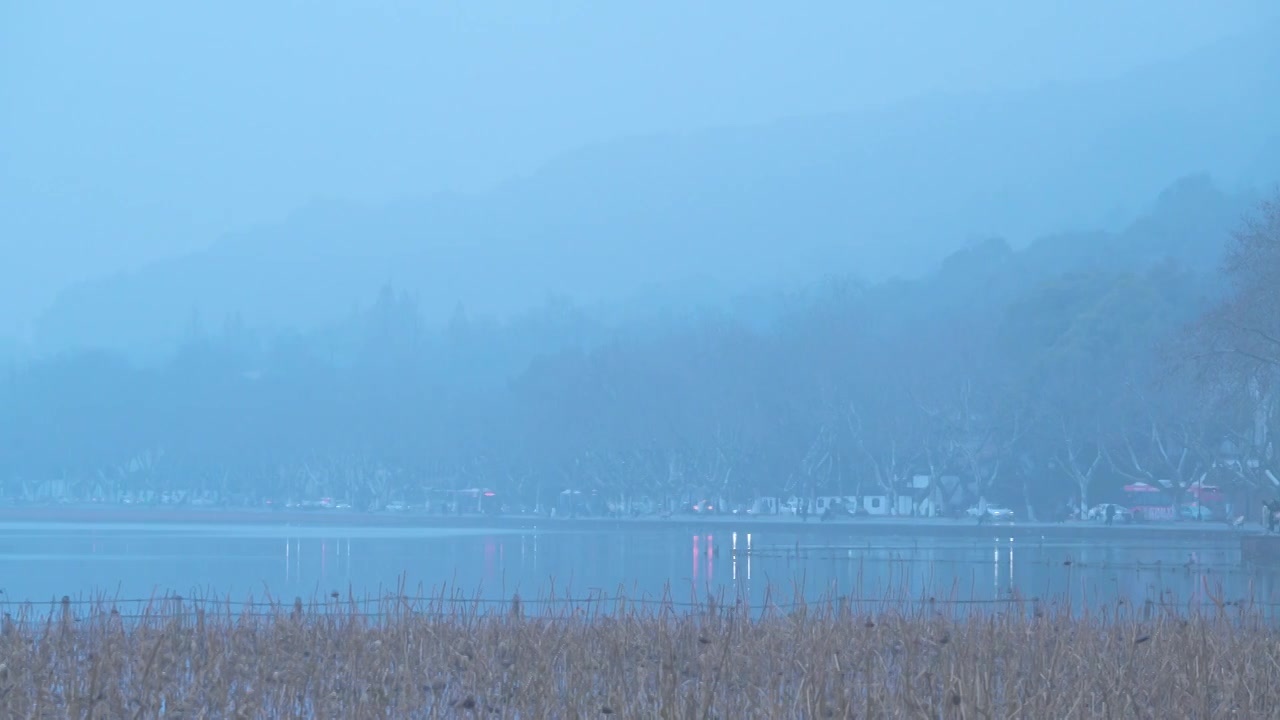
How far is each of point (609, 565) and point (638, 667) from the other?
2984cm

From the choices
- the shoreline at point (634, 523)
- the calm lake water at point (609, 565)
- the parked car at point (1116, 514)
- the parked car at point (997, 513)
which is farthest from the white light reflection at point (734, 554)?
the parked car at point (1116, 514)

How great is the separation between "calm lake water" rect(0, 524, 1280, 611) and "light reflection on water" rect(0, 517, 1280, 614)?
8cm

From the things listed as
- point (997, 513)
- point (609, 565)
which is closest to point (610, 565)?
point (609, 565)

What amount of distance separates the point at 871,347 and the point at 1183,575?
49.1 meters

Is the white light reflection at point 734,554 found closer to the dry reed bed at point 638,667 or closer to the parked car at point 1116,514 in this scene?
the dry reed bed at point 638,667

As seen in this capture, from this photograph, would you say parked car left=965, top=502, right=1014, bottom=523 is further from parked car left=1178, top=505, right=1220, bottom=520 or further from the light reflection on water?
the light reflection on water

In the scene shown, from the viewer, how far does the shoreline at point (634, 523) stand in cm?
5781

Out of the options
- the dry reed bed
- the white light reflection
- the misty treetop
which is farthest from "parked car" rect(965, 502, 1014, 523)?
the dry reed bed

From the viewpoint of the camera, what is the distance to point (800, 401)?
83.2 m

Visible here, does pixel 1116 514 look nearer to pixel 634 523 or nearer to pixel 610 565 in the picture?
pixel 634 523

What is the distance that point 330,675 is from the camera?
1015cm

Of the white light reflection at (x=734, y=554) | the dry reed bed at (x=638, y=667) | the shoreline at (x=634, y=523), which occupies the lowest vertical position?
the shoreline at (x=634, y=523)

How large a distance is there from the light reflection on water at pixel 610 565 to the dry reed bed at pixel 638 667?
2.93 m

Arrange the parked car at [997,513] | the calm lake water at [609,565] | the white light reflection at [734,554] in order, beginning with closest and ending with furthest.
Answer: the calm lake water at [609,565]
the white light reflection at [734,554]
the parked car at [997,513]
